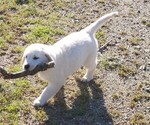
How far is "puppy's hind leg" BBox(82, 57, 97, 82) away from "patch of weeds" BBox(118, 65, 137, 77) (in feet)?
1.78

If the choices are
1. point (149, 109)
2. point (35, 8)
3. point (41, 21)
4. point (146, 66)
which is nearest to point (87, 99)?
point (149, 109)

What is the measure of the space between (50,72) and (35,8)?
127 inches

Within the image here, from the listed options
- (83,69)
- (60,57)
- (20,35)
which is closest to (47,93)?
(60,57)

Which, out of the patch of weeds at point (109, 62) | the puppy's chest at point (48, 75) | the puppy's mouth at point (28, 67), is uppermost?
the puppy's mouth at point (28, 67)

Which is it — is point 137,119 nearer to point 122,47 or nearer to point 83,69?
point 83,69

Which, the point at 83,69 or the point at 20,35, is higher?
the point at 20,35

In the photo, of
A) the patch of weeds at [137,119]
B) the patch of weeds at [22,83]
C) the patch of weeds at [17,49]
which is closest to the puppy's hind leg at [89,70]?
the patch of weeds at [22,83]

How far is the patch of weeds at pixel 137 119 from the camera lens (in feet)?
18.1

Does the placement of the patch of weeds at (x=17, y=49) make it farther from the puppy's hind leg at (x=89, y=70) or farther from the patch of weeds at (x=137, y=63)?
the patch of weeds at (x=137, y=63)

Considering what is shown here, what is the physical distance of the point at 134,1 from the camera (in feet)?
29.4

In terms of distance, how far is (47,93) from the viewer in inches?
217

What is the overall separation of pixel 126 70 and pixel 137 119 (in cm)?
120

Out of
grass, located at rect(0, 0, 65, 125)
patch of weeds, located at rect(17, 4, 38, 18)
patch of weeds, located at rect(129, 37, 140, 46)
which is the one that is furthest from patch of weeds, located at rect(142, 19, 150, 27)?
patch of weeds, located at rect(17, 4, 38, 18)

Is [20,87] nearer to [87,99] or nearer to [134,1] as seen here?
[87,99]
